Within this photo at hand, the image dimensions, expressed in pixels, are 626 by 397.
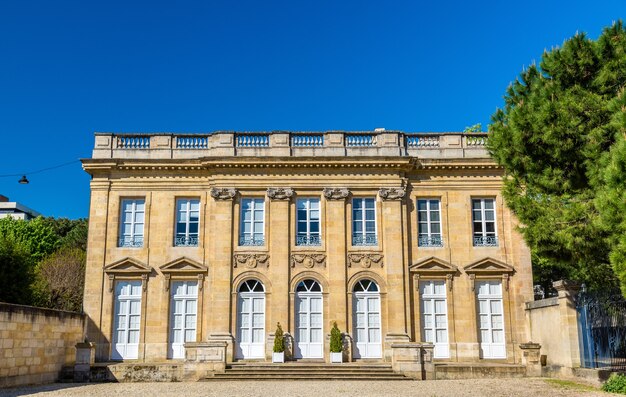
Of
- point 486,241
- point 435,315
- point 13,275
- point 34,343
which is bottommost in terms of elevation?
point 34,343

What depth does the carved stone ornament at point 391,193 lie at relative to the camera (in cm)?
2019

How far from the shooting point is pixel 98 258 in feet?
65.4

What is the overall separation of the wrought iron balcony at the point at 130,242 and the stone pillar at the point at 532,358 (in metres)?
12.6

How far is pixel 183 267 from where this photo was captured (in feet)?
65.2

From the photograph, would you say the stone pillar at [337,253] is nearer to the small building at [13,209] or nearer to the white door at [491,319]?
the white door at [491,319]

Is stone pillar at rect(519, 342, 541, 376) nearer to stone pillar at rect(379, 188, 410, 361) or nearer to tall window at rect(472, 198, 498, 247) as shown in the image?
stone pillar at rect(379, 188, 410, 361)

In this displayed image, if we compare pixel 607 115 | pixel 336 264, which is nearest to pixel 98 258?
pixel 336 264

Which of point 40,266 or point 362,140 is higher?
point 362,140

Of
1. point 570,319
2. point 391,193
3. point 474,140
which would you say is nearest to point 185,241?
point 391,193

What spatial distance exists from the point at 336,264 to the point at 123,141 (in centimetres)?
860

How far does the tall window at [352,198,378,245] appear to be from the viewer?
20188 mm

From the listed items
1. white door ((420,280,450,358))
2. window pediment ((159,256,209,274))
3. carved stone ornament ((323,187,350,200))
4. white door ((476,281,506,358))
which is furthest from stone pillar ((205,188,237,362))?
white door ((476,281,506,358))

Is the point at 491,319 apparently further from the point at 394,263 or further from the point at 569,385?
the point at 569,385

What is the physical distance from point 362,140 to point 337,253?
4.09 metres
